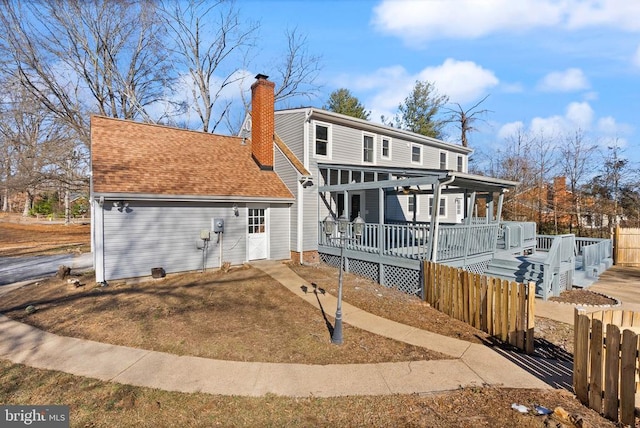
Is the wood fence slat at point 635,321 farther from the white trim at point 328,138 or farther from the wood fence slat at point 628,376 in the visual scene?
the white trim at point 328,138

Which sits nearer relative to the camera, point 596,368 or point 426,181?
point 596,368

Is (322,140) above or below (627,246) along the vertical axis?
above

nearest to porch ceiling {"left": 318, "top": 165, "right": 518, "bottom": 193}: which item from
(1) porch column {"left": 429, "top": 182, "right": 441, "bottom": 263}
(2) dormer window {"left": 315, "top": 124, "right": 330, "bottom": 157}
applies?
(1) porch column {"left": 429, "top": 182, "right": 441, "bottom": 263}

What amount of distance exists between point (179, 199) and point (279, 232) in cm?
413

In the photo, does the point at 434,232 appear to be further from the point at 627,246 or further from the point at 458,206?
the point at 627,246

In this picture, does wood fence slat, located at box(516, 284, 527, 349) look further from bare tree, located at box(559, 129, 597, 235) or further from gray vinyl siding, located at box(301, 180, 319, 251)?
bare tree, located at box(559, 129, 597, 235)

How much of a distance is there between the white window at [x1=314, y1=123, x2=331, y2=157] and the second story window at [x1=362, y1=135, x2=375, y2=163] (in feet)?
7.51

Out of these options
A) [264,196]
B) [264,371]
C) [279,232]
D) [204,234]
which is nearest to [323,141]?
[264,196]

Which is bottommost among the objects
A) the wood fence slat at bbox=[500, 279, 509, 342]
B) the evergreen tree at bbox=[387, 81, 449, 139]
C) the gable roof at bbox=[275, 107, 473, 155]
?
the wood fence slat at bbox=[500, 279, 509, 342]

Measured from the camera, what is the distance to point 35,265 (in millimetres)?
13414

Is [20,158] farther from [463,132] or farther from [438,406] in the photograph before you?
[463,132]

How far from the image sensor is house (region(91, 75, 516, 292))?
9.68m

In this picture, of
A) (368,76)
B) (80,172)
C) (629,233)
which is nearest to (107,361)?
(368,76)

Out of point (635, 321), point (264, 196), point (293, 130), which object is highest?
point (293, 130)
